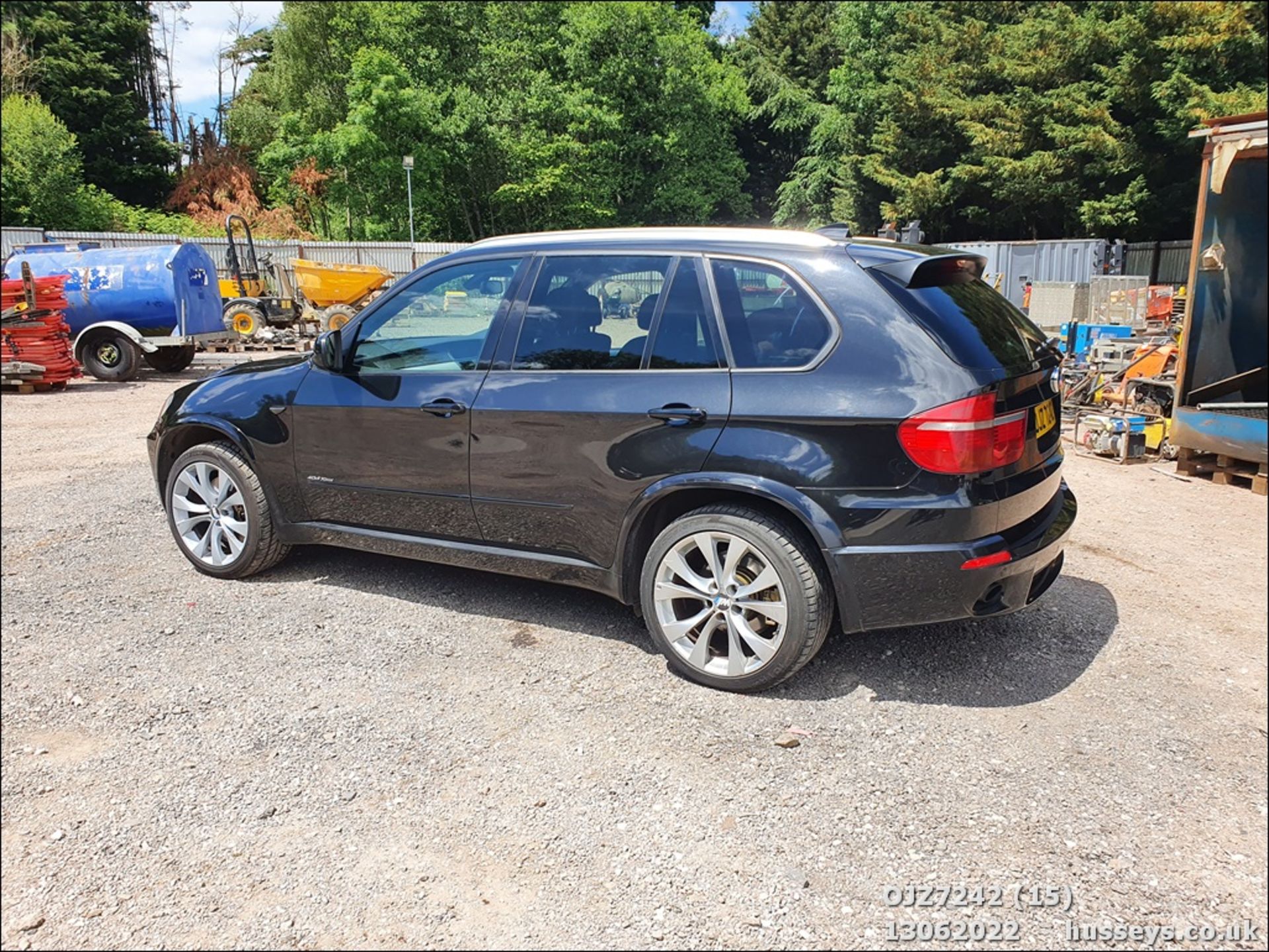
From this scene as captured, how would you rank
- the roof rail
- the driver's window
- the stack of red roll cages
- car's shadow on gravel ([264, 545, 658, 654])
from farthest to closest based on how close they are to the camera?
the stack of red roll cages
car's shadow on gravel ([264, 545, 658, 654])
the driver's window
the roof rail

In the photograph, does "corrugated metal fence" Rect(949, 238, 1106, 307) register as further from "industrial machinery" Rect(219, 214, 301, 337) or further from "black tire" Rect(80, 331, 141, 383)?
"black tire" Rect(80, 331, 141, 383)

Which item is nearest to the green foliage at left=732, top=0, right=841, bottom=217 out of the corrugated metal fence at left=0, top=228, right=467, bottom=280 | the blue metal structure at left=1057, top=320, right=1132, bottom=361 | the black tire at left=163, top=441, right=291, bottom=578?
the corrugated metal fence at left=0, top=228, right=467, bottom=280

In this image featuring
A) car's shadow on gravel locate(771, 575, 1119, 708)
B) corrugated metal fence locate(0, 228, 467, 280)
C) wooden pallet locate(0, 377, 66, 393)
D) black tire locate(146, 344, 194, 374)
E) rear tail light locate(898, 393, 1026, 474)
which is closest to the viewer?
rear tail light locate(898, 393, 1026, 474)

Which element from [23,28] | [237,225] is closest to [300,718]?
[23,28]

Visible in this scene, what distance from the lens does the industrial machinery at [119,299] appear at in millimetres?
14211

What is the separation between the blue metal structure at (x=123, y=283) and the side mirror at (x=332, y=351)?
11.7m

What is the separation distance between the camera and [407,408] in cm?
420

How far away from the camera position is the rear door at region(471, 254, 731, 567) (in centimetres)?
364

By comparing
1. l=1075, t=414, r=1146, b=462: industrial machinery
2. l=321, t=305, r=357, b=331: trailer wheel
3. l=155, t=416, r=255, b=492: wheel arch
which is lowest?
l=1075, t=414, r=1146, b=462: industrial machinery

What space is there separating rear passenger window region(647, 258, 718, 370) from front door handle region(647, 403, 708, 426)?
0.18 m

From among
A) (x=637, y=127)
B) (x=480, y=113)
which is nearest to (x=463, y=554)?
(x=480, y=113)

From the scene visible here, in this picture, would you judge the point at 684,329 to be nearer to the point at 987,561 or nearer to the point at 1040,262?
the point at 987,561

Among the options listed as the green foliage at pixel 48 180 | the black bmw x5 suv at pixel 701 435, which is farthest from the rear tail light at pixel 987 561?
the green foliage at pixel 48 180

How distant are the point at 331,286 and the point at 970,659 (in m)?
21.4
